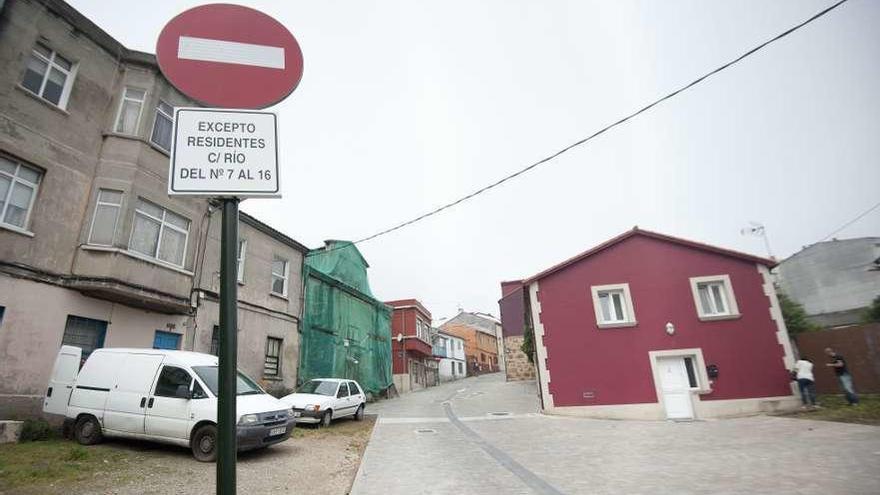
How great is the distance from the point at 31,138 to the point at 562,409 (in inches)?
711

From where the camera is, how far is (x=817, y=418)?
12.2 m

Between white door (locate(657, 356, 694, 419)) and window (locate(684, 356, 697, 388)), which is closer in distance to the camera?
white door (locate(657, 356, 694, 419))

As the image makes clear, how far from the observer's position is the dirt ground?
6.30 meters

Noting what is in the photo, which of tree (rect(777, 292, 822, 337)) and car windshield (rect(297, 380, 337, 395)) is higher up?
tree (rect(777, 292, 822, 337))

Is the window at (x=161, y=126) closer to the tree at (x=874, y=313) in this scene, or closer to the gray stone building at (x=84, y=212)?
the gray stone building at (x=84, y=212)

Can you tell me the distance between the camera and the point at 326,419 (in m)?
14.4

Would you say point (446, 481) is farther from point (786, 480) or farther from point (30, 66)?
point (30, 66)

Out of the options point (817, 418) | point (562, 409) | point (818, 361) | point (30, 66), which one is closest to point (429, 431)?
point (562, 409)

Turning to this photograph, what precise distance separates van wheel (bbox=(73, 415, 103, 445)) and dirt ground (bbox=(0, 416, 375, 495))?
24 cm

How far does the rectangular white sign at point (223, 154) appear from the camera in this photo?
74.3 inches

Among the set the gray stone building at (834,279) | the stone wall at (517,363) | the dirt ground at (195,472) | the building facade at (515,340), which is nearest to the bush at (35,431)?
the dirt ground at (195,472)

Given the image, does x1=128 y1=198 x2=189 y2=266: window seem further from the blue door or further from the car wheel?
the car wheel

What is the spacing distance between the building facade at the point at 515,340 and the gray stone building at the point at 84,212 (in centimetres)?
2771

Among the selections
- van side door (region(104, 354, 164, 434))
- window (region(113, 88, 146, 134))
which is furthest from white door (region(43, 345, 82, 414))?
window (region(113, 88, 146, 134))
